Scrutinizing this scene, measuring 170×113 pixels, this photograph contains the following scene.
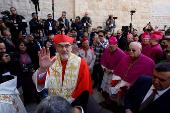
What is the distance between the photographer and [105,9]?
30.6 ft

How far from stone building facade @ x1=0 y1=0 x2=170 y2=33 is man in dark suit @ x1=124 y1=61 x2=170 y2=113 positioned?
7.35 metres

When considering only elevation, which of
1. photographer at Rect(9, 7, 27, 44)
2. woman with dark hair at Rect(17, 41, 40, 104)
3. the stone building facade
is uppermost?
the stone building facade

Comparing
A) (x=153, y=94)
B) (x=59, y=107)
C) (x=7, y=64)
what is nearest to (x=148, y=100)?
(x=153, y=94)

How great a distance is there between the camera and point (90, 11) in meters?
8.88

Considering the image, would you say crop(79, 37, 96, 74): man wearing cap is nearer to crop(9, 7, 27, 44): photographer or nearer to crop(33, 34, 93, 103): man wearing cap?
crop(33, 34, 93, 103): man wearing cap

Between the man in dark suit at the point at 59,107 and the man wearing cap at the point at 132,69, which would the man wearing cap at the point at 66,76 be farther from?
the man in dark suit at the point at 59,107

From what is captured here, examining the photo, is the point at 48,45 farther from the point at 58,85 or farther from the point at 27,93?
the point at 58,85

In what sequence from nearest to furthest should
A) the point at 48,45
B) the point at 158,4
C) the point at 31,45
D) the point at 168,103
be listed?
the point at 168,103, the point at 31,45, the point at 48,45, the point at 158,4

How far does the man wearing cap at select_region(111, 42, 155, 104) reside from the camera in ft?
8.68

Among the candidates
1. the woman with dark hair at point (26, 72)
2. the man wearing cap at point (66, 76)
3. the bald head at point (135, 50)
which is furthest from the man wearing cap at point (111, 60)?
the woman with dark hair at point (26, 72)

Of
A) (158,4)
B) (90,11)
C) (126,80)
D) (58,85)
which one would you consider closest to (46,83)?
(58,85)

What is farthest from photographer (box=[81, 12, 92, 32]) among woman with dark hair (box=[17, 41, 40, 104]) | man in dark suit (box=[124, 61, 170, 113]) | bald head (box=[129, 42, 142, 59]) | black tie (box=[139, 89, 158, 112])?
black tie (box=[139, 89, 158, 112])

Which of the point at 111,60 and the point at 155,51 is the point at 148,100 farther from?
the point at 155,51

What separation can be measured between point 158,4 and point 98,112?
45.7 feet
